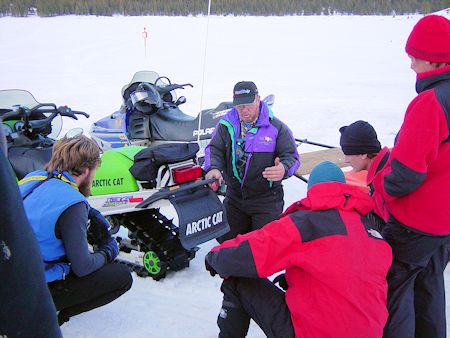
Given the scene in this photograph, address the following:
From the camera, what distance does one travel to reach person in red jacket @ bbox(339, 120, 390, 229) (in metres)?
2.53

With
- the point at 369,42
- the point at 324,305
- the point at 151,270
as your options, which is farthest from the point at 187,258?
the point at 369,42

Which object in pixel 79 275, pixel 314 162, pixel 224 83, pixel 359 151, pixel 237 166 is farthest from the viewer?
pixel 224 83

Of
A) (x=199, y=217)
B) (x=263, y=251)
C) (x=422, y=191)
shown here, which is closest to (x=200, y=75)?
(x=199, y=217)

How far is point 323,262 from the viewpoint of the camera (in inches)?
74.0

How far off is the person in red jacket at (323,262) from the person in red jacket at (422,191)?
0.22 metres

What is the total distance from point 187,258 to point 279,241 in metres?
1.58

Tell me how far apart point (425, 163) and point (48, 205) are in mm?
1669

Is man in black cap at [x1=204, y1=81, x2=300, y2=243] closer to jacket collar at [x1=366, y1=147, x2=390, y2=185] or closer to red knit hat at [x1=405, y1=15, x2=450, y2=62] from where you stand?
jacket collar at [x1=366, y1=147, x2=390, y2=185]

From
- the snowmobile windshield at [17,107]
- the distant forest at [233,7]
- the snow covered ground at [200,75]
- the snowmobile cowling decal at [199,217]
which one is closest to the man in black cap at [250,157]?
the snowmobile cowling decal at [199,217]

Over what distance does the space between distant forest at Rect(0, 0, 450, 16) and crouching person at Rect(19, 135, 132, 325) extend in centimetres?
3115

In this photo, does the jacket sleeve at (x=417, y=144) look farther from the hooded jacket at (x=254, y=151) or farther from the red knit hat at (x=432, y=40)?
the hooded jacket at (x=254, y=151)

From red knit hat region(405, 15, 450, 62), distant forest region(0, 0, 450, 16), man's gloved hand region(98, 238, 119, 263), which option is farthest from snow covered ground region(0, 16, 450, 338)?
distant forest region(0, 0, 450, 16)

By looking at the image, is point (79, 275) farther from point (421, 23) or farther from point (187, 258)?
point (421, 23)

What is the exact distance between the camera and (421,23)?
82.3 inches
